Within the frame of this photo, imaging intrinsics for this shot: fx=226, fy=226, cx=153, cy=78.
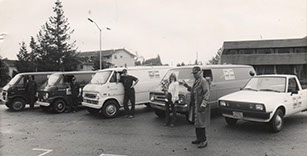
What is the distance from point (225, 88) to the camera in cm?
933

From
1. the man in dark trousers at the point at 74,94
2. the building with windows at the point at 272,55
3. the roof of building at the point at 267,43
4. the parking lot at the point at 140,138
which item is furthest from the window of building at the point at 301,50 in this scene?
the man in dark trousers at the point at 74,94

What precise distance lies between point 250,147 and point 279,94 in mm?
2417

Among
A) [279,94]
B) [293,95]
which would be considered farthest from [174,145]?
[293,95]

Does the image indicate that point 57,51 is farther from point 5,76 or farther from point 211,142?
point 211,142

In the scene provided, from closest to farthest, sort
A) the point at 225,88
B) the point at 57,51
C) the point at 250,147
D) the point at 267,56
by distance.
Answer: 1. the point at 250,147
2. the point at 225,88
3. the point at 267,56
4. the point at 57,51

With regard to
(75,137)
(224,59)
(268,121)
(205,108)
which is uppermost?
(224,59)

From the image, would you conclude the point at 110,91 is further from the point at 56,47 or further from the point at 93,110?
the point at 56,47

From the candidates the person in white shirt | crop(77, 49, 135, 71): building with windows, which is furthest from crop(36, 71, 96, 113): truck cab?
crop(77, 49, 135, 71): building with windows

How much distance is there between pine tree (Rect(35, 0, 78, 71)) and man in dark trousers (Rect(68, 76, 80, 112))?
3173 cm

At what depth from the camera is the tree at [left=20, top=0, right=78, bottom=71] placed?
40125 millimetres

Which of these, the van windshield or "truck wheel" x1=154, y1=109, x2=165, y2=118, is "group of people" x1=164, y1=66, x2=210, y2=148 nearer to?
the van windshield

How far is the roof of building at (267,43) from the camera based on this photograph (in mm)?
34531

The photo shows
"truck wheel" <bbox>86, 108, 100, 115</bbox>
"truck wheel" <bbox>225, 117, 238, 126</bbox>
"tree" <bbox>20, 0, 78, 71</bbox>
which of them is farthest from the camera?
"tree" <bbox>20, 0, 78, 71</bbox>

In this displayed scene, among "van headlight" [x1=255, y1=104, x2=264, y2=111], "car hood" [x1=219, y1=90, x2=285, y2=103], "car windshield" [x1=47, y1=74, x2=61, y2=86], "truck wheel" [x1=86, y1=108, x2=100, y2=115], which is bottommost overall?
"truck wheel" [x1=86, y1=108, x2=100, y2=115]
